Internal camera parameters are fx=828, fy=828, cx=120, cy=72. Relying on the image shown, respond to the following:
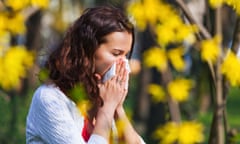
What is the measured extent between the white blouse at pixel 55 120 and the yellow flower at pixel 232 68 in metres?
1.09

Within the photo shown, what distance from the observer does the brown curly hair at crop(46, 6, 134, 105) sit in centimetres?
331

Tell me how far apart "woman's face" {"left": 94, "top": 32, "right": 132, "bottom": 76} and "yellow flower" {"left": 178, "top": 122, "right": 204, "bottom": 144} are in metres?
0.94

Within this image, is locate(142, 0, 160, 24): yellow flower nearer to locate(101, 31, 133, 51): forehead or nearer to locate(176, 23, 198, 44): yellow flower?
locate(176, 23, 198, 44): yellow flower

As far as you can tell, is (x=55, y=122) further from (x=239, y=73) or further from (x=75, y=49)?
(x=239, y=73)

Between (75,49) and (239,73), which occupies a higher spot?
(75,49)

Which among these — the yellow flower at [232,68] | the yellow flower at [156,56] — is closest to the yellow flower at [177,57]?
the yellow flower at [156,56]

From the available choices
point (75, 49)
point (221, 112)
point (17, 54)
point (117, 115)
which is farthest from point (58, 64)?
point (221, 112)

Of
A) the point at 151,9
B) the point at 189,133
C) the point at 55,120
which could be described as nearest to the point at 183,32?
the point at 151,9

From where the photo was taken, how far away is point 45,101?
3221 mm

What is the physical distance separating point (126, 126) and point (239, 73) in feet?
2.58

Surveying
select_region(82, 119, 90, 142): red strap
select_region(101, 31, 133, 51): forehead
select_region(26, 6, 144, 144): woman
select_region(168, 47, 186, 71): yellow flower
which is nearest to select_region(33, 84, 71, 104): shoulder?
select_region(26, 6, 144, 144): woman

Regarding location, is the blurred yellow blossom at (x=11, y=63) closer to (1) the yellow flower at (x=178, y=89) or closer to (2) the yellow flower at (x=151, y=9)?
(2) the yellow flower at (x=151, y=9)

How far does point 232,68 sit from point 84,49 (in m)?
1.05

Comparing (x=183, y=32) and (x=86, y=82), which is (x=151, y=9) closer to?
(x=183, y=32)
